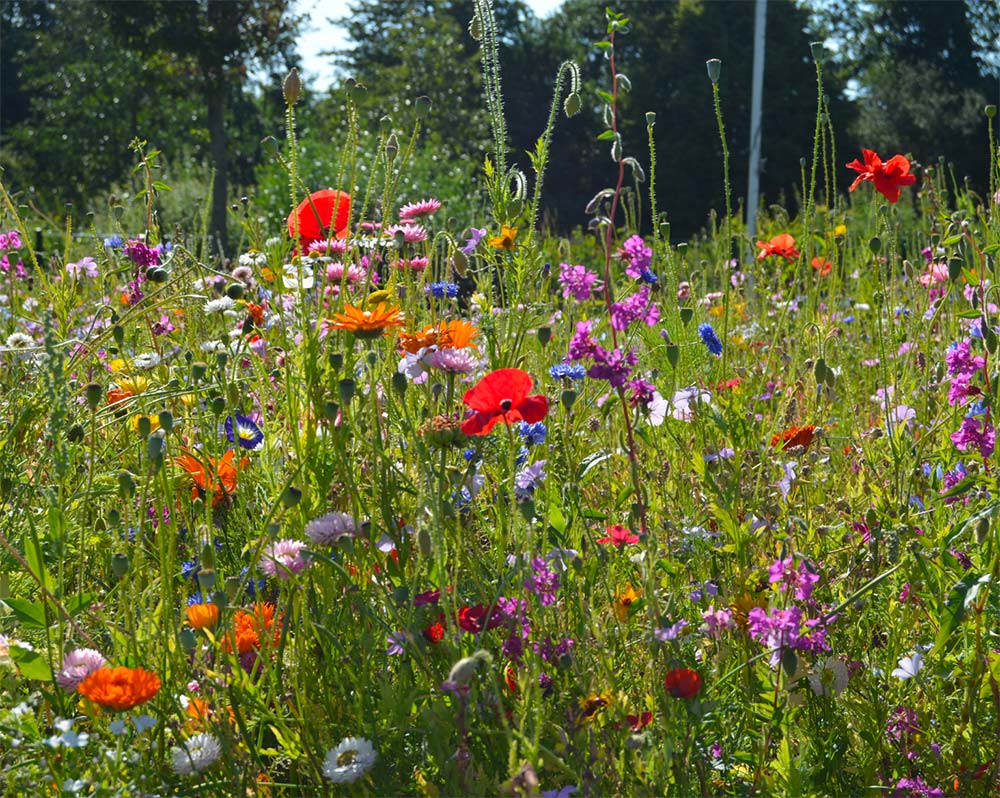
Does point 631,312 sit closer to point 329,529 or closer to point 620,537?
point 620,537

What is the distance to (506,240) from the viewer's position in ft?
5.24

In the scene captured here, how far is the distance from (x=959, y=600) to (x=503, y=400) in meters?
0.58

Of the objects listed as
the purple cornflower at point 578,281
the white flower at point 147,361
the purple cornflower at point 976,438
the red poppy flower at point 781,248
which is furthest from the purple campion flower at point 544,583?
the red poppy flower at point 781,248

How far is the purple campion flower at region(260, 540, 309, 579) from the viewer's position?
4.30 feet

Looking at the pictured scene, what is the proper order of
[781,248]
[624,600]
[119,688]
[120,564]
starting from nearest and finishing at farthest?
[119,688]
[120,564]
[624,600]
[781,248]

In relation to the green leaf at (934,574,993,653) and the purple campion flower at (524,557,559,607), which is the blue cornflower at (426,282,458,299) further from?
the green leaf at (934,574,993,653)

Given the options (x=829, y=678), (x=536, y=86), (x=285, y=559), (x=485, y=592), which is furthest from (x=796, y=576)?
(x=536, y=86)

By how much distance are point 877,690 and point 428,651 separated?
0.59 m

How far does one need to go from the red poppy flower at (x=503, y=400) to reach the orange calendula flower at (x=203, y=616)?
36 cm

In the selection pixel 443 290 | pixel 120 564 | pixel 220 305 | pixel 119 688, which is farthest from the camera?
pixel 443 290

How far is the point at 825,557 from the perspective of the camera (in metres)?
1.64

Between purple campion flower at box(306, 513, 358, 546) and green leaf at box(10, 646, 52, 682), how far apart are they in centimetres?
37

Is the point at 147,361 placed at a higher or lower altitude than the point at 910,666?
higher

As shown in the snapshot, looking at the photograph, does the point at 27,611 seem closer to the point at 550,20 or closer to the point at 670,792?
the point at 670,792
